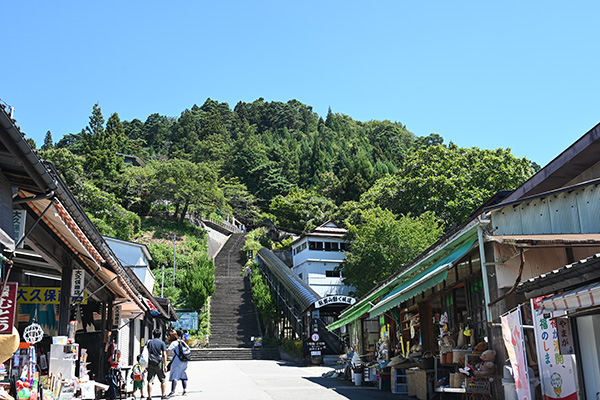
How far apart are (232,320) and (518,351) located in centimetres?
2779

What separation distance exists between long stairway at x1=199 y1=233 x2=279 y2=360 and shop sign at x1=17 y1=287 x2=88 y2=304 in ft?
62.8

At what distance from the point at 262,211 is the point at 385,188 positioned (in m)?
27.1

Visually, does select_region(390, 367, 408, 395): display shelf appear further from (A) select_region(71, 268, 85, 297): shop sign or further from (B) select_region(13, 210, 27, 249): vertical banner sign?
(B) select_region(13, 210, 27, 249): vertical banner sign

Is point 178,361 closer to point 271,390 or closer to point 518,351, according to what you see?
point 271,390

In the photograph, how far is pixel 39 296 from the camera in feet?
28.2

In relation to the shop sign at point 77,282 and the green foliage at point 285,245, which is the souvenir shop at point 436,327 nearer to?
the shop sign at point 77,282

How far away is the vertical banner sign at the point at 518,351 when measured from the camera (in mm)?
6695

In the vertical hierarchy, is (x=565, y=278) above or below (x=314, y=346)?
above

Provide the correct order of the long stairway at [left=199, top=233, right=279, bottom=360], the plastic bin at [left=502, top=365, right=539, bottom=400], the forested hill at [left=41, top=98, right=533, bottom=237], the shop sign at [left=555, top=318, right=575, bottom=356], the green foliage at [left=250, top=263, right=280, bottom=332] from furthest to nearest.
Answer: the forested hill at [left=41, top=98, right=533, bottom=237]
the green foliage at [left=250, top=263, right=280, bottom=332]
the long stairway at [left=199, top=233, right=279, bottom=360]
the plastic bin at [left=502, top=365, right=539, bottom=400]
the shop sign at [left=555, top=318, right=575, bottom=356]

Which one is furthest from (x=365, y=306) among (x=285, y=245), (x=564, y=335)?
(x=285, y=245)

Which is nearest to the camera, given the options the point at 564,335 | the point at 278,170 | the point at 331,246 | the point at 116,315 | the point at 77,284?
the point at 564,335

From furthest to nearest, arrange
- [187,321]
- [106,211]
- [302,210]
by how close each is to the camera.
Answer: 1. [302,210]
2. [106,211]
3. [187,321]

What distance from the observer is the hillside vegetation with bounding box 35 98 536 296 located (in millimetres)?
33125

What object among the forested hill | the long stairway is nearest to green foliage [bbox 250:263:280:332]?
the long stairway
